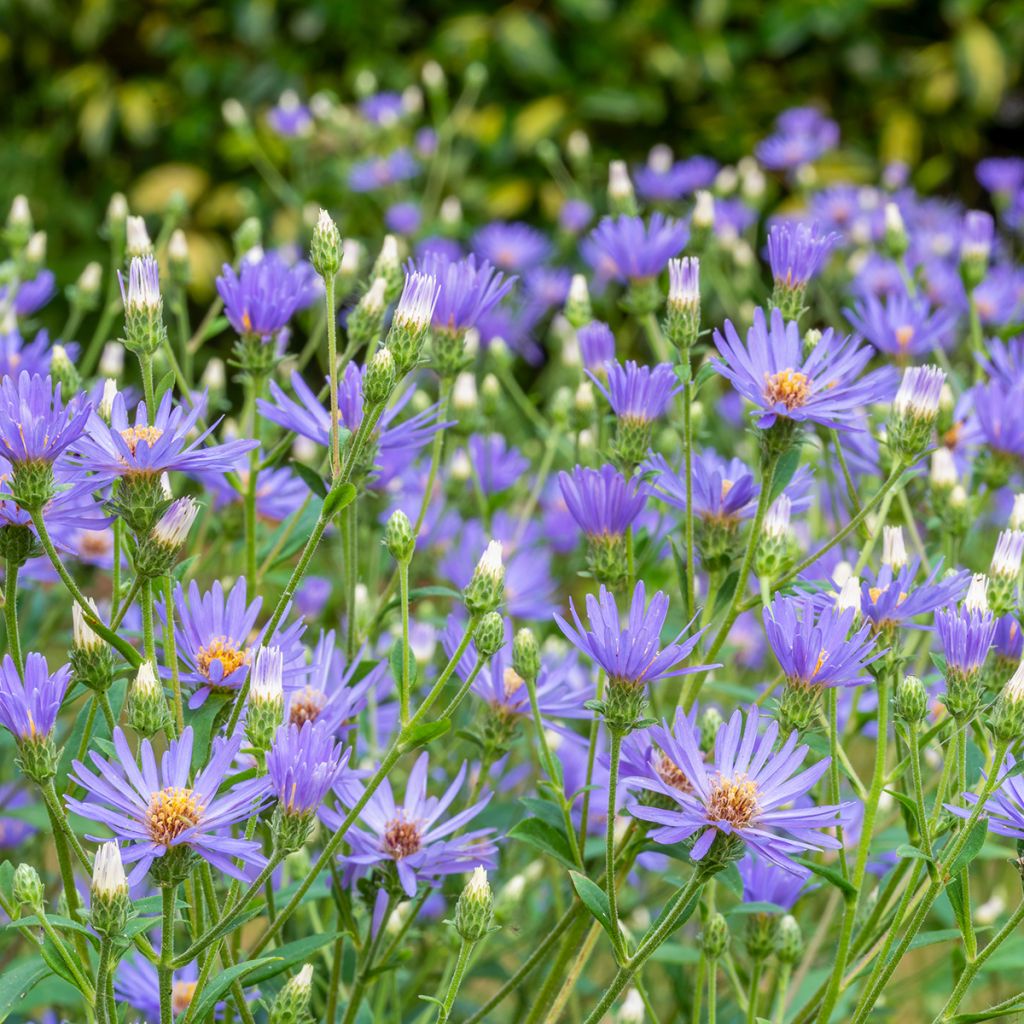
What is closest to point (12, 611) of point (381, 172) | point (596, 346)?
point (596, 346)

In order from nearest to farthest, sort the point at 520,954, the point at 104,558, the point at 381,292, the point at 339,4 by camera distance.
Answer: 1. the point at 381,292
2. the point at 104,558
3. the point at 520,954
4. the point at 339,4

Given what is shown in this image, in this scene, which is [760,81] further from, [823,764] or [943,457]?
[823,764]

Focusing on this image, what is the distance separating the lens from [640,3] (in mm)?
4559

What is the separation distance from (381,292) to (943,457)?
24.3 inches

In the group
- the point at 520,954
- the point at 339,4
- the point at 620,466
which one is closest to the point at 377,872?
the point at 620,466

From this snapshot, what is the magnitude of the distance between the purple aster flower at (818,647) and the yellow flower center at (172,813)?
441 mm

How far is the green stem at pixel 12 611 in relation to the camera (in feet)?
3.41

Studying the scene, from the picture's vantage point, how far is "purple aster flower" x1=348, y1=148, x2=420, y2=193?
9.68 ft

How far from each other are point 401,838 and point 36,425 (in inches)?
19.2

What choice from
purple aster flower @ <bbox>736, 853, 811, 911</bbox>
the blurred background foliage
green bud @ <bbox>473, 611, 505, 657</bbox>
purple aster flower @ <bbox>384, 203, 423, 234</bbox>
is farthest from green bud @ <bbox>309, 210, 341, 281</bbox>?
the blurred background foliage

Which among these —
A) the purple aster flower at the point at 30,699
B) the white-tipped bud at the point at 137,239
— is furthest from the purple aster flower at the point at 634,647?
the white-tipped bud at the point at 137,239

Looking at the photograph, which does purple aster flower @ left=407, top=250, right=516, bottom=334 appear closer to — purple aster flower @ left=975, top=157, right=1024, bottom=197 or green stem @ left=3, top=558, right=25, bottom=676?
green stem @ left=3, top=558, right=25, bottom=676

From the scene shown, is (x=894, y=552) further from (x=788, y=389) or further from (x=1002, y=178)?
(x=1002, y=178)

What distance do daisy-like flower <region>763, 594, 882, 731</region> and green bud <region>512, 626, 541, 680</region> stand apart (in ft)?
0.67
